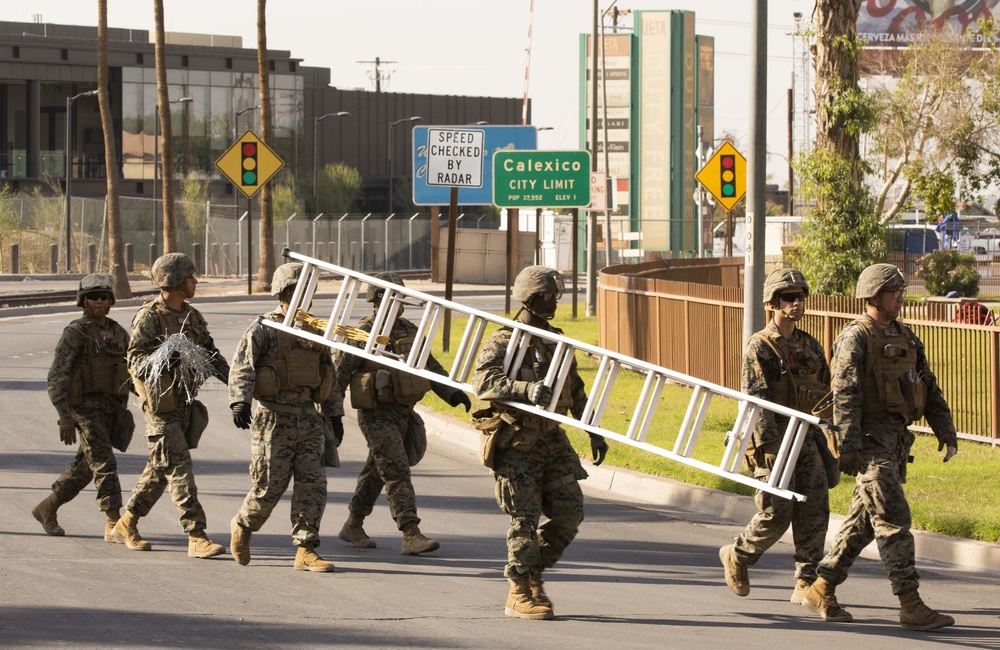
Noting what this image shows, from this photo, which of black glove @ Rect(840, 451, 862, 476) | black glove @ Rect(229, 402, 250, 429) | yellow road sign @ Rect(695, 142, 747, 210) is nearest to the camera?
black glove @ Rect(840, 451, 862, 476)

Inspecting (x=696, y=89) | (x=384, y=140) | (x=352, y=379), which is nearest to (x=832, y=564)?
(x=352, y=379)

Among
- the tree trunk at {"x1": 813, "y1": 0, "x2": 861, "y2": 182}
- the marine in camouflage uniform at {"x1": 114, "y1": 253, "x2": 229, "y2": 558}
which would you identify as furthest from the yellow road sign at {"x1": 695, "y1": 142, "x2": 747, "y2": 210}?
the marine in camouflage uniform at {"x1": 114, "y1": 253, "x2": 229, "y2": 558}

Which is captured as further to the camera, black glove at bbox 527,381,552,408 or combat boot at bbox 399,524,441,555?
combat boot at bbox 399,524,441,555

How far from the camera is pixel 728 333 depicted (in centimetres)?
1644

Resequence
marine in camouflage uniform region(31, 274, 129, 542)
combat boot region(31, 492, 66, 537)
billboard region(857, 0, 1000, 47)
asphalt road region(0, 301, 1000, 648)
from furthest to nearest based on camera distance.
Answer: billboard region(857, 0, 1000, 47) → combat boot region(31, 492, 66, 537) → marine in camouflage uniform region(31, 274, 129, 542) → asphalt road region(0, 301, 1000, 648)

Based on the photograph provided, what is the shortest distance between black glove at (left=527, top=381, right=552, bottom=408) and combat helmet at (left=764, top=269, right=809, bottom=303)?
141cm

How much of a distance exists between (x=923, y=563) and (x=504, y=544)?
268 centimetres

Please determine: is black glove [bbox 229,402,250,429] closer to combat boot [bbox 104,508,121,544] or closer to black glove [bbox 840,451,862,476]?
combat boot [bbox 104,508,121,544]

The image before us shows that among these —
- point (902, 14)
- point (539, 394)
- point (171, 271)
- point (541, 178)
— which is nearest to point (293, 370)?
point (171, 271)

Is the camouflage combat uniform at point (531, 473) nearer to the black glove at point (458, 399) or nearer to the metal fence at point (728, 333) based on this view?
the black glove at point (458, 399)

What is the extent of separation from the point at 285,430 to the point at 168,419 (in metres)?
0.83

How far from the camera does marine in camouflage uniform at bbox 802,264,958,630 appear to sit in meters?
6.91

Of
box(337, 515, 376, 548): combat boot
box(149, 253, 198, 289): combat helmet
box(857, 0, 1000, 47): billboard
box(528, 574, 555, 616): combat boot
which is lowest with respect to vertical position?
box(337, 515, 376, 548): combat boot

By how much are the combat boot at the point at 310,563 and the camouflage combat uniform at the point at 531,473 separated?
4.60 ft
